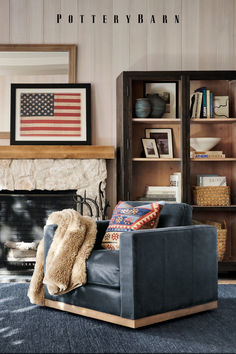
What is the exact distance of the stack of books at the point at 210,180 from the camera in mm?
4824

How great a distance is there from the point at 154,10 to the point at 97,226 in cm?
254

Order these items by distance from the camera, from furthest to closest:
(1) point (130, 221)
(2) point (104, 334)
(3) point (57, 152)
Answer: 1. (3) point (57, 152)
2. (1) point (130, 221)
3. (2) point (104, 334)

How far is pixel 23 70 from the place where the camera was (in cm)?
510

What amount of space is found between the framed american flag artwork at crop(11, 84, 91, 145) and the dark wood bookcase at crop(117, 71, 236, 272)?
18.5 inches

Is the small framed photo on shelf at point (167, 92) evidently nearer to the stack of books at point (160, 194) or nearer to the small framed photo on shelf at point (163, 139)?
the small framed photo on shelf at point (163, 139)

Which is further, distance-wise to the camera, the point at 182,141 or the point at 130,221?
the point at 182,141

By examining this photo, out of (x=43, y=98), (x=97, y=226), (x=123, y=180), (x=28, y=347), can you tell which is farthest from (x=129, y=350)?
(x=43, y=98)

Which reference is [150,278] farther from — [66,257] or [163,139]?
[163,139]

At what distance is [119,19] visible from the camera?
5195 mm

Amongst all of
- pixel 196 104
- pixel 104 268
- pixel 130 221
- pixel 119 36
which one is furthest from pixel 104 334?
pixel 119 36

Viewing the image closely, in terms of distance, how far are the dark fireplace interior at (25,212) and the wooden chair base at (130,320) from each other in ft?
4.84

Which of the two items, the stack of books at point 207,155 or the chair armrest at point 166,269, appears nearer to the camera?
the chair armrest at point 166,269

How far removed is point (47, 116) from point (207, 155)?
5.20 feet

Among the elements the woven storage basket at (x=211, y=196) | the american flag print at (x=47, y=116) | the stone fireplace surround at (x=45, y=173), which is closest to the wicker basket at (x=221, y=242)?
the woven storage basket at (x=211, y=196)
